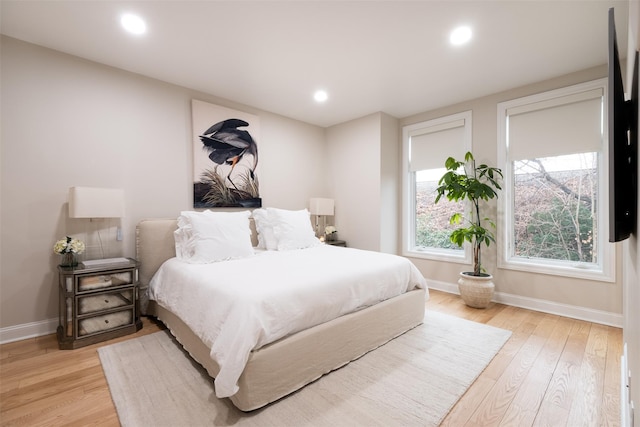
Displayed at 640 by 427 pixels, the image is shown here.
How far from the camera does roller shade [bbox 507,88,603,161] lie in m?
2.96

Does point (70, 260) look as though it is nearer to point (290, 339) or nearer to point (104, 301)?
point (104, 301)

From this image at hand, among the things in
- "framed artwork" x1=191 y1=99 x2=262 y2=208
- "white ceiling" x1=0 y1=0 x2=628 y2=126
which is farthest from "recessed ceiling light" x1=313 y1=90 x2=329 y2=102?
"framed artwork" x1=191 y1=99 x2=262 y2=208

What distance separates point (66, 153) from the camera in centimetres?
267

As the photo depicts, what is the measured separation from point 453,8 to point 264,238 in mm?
2883

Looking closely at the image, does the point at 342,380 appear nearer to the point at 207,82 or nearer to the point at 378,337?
the point at 378,337

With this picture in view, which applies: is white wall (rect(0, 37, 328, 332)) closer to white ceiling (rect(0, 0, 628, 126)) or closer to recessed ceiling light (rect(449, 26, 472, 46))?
white ceiling (rect(0, 0, 628, 126))

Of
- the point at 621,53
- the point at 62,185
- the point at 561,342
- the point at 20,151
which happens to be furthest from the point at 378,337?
the point at 621,53

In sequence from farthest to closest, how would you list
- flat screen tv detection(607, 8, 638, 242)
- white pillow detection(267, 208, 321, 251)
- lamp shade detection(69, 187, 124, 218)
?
white pillow detection(267, 208, 321, 251) → lamp shade detection(69, 187, 124, 218) → flat screen tv detection(607, 8, 638, 242)

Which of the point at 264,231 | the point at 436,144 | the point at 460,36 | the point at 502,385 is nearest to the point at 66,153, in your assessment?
the point at 264,231

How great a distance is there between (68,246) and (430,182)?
14.3ft

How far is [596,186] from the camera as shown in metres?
3.00

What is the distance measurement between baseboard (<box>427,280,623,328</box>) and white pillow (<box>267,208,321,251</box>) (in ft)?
8.08

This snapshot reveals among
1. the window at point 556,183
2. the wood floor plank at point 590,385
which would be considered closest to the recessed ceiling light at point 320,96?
the window at point 556,183

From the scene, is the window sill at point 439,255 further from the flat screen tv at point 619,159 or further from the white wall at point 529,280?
the flat screen tv at point 619,159
